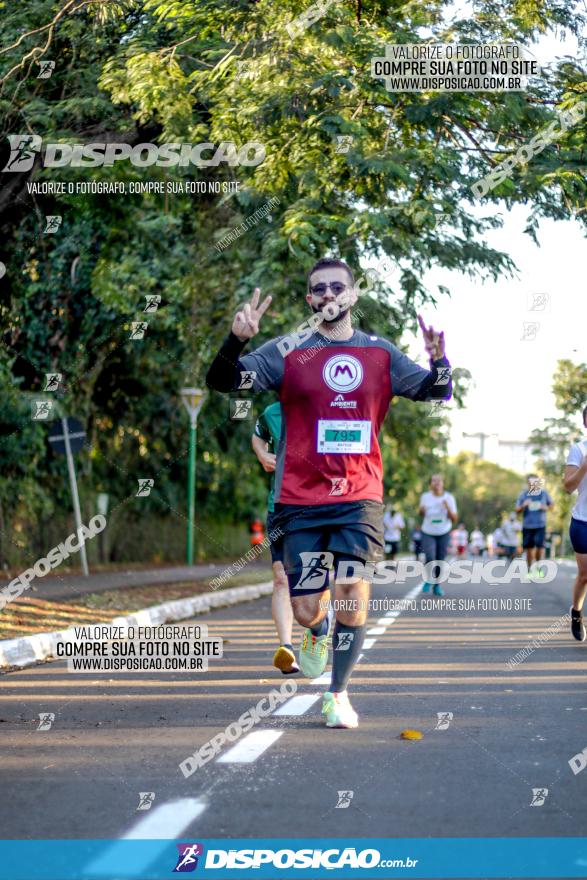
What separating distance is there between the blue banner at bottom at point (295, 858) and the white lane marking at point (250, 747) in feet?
4.88

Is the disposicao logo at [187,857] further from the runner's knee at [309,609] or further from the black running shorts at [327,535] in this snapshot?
the runner's knee at [309,609]

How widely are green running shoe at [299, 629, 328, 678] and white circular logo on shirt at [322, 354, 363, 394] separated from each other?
136cm

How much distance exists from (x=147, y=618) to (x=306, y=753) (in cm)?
798

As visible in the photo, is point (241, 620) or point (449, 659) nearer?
point (449, 659)

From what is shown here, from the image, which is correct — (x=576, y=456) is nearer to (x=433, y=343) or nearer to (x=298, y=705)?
(x=298, y=705)

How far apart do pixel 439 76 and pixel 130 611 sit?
6.07m

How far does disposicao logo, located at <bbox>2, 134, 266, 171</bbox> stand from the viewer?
43.9 ft

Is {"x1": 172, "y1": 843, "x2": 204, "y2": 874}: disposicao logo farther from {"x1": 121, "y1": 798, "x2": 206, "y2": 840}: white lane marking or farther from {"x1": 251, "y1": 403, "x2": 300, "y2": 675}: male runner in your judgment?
{"x1": 251, "y1": 403, "x2": 300, "y2": 675}: male runner

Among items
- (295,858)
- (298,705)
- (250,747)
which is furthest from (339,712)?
(295,858)

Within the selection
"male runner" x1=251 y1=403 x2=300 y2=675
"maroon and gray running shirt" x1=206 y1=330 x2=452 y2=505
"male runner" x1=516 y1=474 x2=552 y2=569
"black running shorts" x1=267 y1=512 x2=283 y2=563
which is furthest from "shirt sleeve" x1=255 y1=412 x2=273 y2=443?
"male runner" x1=516 y1=474 x2=552 y2=569

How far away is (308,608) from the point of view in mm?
6809

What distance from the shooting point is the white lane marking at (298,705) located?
7.38 metres

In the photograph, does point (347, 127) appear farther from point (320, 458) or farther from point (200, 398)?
point (200, 398)

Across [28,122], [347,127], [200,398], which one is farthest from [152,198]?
[200,398]
